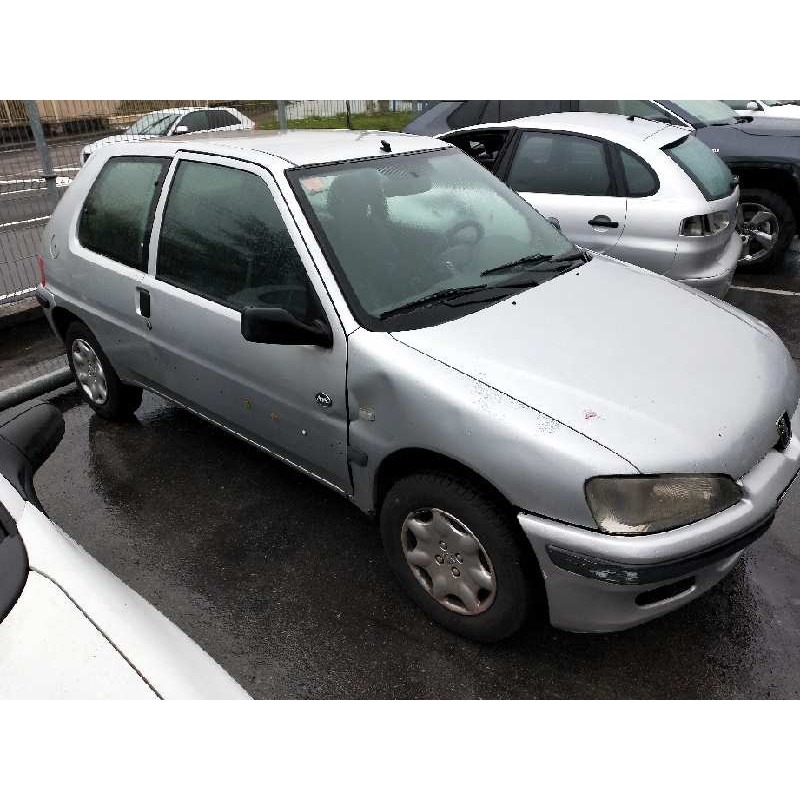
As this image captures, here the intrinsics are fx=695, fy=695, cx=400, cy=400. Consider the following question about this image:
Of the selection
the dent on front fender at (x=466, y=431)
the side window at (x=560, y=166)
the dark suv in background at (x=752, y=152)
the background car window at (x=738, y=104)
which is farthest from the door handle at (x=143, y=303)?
the background car window at (x=738, y=104)

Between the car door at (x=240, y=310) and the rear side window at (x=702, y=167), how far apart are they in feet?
11.7

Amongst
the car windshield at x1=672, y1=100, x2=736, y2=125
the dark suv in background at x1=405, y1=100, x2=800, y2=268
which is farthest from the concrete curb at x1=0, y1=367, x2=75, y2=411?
the car windshield at x1=672, y1=100, x2=736, y2=125

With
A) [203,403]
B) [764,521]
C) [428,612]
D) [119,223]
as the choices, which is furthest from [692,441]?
[119,223]

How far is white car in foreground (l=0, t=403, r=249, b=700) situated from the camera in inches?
57.1

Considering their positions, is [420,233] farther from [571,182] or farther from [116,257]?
[571,182]

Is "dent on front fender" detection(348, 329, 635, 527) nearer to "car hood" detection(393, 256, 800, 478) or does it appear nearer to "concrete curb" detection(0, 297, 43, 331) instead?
"car hood" detection(393, 256, 800, 478)

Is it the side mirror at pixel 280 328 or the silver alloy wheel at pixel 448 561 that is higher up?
the side mirror at pixel 280 328

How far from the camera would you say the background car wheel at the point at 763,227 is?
680cm

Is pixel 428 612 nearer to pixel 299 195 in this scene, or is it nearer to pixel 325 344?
pixel 325 344

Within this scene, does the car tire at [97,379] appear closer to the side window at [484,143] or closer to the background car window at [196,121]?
the side window at [484,143]

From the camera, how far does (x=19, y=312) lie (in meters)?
6.13

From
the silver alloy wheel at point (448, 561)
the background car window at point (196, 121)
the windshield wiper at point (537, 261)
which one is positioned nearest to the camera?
the silver alloy wheel at point (448, 561)

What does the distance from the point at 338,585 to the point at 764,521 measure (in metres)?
1.73

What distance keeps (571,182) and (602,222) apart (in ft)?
1.49
